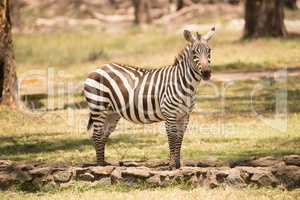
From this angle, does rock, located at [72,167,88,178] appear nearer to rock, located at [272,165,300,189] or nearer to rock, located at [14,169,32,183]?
rock, located at [14,169,32,183]

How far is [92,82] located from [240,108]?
27.4 ft

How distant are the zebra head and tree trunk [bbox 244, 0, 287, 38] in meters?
20.5

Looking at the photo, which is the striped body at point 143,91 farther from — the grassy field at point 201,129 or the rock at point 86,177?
the rock at point 86,177

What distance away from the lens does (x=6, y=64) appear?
21.2 m

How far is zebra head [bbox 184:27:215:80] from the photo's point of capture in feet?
44.4

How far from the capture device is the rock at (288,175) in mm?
12523

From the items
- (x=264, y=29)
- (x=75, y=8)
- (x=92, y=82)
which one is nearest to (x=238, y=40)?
(x=264, y=29)

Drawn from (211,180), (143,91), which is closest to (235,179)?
(211,180)

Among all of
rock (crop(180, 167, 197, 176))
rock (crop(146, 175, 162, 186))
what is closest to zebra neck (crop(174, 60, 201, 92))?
rock (crop(180, 167, 197, 176))

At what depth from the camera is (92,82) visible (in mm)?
14719

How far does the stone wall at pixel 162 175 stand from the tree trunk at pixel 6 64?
7.85m

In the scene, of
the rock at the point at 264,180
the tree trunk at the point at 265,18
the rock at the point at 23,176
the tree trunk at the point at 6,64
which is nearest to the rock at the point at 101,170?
the rock at the point at 23,176

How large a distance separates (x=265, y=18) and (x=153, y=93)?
812 inches

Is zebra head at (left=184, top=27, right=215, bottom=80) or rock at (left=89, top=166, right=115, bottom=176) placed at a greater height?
zebra head at (left=184, top=27, right=215, bottom=80)
